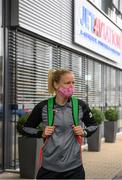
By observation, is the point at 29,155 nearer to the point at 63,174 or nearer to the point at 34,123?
the point at 34,123

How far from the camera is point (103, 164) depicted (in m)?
11.8

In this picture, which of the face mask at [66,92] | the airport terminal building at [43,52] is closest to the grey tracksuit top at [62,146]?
the face mask at [66,92]

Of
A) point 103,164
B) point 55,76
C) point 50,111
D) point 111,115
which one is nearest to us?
point 50,111

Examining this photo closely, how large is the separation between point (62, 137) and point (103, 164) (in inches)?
307

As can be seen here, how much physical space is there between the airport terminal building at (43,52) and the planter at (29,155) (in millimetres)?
1164

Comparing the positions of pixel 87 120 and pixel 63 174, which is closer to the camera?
pixel 63 174

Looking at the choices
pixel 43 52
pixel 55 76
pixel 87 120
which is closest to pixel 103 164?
pixel 43 52

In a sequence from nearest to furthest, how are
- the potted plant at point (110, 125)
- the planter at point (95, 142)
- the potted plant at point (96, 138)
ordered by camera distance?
→ the potted plant at point (96, 138) → the planter at point (95, 142) → the potted plant at point (110, 125)

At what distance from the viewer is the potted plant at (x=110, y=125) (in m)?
16.8

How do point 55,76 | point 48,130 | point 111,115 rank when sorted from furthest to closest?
point 111,115 → point 55,76 → point 48,130

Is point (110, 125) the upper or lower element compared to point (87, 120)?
lower

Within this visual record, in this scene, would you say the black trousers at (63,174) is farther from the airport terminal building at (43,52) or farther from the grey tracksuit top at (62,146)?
the airport terminal building at (43,52)

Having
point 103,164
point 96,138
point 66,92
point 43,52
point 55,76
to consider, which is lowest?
point 103,164

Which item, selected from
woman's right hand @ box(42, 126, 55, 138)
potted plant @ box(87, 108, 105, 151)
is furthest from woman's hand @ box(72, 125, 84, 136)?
potted plant @ box(87, 108, 105, 151)
